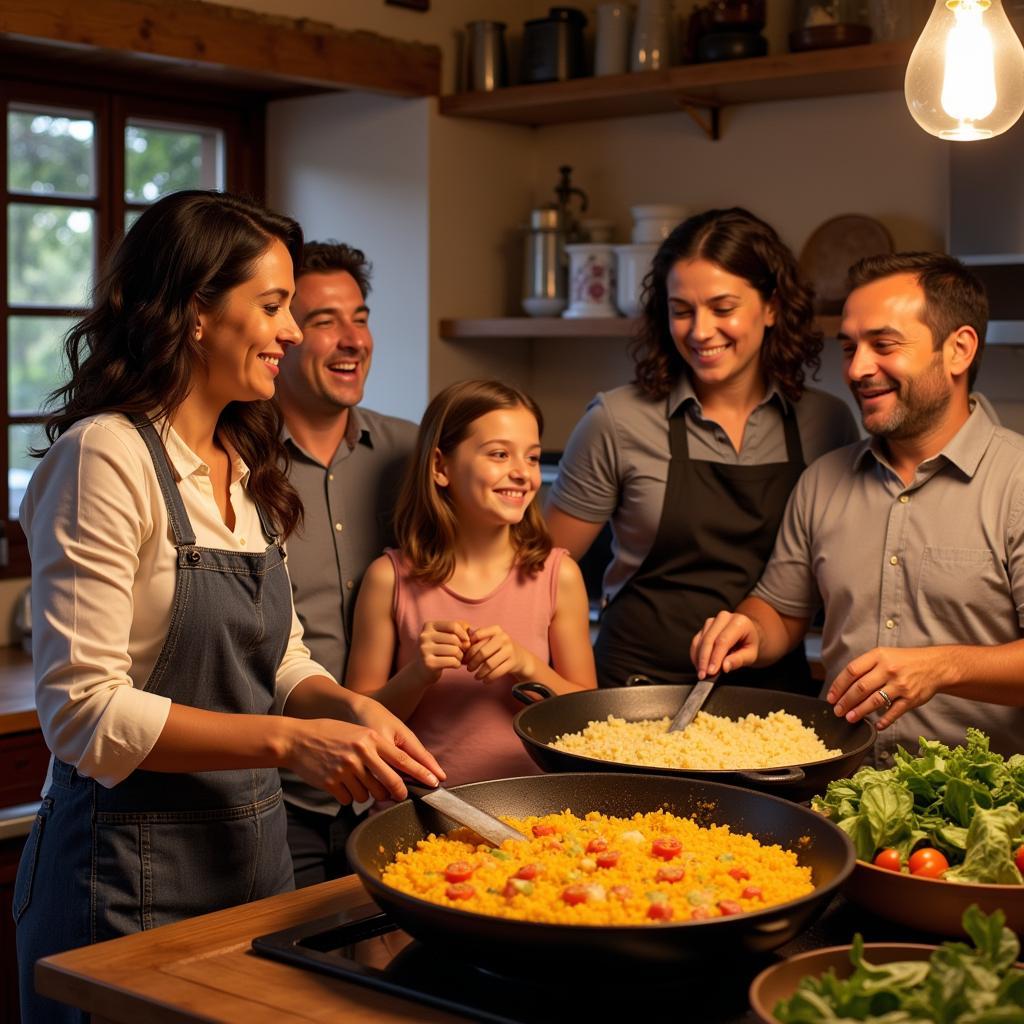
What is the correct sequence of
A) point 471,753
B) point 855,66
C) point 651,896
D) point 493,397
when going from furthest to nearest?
point 855,66 < point 493,397 < point 471,753 < point 651,896

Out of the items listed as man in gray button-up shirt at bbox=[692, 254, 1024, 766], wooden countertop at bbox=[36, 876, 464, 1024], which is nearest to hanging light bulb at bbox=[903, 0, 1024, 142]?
man in gray button-up shirt at bbox=[692, 254, 1024, 766]

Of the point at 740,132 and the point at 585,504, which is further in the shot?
the point at 740,132

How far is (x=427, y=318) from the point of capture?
4.11m

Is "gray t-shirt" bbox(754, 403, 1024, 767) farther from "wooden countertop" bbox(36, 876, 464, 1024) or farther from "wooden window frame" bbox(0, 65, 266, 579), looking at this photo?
"wooden window frame" bbox(0, 65, 266, 579)

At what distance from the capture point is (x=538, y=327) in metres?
4.00

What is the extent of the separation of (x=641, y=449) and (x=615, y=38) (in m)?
1.71

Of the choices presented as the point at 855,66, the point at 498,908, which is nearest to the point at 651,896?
the point at 498,908

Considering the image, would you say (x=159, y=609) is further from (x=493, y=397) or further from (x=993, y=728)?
(x=993, y=728)

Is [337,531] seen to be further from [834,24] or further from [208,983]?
[834,24]

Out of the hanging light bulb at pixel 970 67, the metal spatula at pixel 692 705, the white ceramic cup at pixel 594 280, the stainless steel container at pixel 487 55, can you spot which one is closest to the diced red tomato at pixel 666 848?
the metal spatula at pixel 692 705

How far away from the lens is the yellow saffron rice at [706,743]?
1.85 m

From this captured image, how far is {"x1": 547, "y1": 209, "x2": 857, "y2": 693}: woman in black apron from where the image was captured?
2586 mm

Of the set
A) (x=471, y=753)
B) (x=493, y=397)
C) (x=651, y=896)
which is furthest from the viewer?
(x=493, y=397)

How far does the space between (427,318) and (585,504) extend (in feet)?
5.15
